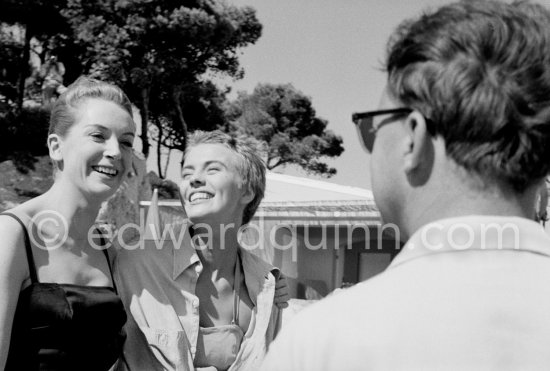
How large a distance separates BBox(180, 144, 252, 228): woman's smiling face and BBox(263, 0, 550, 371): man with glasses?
192 cm

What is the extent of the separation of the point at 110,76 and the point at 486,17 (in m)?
23.5

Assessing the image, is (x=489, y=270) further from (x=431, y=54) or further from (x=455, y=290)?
(x=431, y=54)

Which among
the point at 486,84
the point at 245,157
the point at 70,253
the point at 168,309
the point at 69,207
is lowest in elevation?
the point at 168,309

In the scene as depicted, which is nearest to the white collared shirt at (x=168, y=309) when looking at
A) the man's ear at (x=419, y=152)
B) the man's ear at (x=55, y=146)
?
the man's ear at (x=55, y=146)

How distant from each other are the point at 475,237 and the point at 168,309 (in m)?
1.94

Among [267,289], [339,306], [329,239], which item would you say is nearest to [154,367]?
[267,289]

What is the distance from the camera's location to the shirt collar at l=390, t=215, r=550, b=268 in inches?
35.3

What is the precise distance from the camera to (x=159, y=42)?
969 inches

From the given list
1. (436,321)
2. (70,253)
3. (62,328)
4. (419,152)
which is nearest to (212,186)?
(70,253)

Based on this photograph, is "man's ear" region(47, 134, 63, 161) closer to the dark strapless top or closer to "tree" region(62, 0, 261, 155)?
the dark strapless top

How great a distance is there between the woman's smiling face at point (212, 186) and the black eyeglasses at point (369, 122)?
6.00 feet

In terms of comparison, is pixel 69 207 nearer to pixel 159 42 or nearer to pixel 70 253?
pixel 70 253

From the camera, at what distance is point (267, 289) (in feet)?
10.2

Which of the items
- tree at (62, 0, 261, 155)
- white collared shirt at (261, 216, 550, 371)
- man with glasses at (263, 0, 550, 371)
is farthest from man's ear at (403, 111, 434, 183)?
tree at (62, 0, 261, 155)
